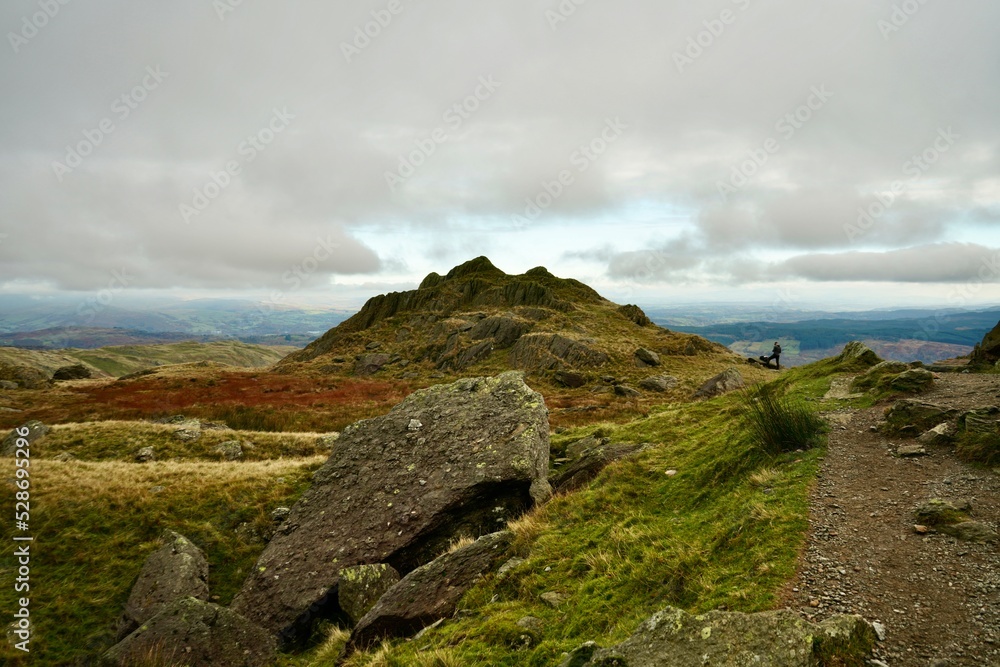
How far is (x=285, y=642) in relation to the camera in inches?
486

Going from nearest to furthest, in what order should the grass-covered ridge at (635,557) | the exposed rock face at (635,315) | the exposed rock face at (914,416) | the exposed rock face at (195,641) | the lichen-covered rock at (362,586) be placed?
1. the grass-covered ridge at (635,557)
2. the exposed rock face at (195,641)
3. the exposed rock face at (914,416)
4. the lichen-covered rock at (362,586)
5. the exposed rock face at (635,315)

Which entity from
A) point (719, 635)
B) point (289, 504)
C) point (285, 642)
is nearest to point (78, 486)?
point (289, 504)

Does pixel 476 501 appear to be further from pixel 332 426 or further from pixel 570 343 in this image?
pixel 570 343

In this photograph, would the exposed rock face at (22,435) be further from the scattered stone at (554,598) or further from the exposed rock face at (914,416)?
the exposed rock face at (914,416)

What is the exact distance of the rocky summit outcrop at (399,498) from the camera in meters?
13.4

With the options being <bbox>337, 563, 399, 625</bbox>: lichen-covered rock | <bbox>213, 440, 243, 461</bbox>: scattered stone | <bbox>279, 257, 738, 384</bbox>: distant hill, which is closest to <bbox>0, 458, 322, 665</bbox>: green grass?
<bbox>213, 440, 243, 461</bbox>: scattered stone

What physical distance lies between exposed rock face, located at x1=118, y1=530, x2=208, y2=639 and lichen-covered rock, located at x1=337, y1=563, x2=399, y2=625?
4.41 metres

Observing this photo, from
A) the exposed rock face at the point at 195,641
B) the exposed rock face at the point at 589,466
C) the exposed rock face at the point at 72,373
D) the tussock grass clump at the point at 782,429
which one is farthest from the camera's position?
the exposed rock face at the point at 72,373

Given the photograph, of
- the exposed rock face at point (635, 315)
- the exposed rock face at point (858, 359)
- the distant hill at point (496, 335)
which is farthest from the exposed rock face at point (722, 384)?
the exposed rock face at point (635, 315)

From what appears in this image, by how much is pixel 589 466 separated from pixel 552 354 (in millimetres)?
45716

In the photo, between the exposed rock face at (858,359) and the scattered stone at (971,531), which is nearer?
the scattered stone at (971,531)

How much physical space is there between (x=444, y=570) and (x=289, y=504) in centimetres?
1099

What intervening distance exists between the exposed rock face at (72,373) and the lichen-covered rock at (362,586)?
92.2 metres

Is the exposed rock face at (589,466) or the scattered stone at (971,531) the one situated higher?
the scattered stone at (971,531)
